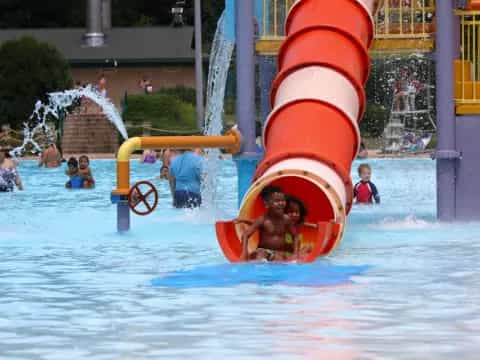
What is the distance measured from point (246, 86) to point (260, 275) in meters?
4.62

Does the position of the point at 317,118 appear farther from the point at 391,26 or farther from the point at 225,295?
the point at 225,295

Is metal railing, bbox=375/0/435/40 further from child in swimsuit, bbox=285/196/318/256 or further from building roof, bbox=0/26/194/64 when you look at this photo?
building roof, bbox=0/26/194/64

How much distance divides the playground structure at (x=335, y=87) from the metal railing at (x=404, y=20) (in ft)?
0.04

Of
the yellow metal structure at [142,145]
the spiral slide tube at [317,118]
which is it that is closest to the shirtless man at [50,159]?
the spiral slide tube at [317,118]

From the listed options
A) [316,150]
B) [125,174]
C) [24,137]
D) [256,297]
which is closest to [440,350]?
[256,297]

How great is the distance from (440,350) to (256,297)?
2.05 metres

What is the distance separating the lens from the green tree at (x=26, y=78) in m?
39.5

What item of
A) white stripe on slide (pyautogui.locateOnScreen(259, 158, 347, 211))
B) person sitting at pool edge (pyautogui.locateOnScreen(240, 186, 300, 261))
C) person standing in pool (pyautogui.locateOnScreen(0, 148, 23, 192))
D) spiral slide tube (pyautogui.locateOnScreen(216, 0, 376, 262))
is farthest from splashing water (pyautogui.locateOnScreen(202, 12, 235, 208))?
person standing in pool (pyautogui.locateOnScreen(0, 148, 23, 192))

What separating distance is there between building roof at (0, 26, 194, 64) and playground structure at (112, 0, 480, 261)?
36.2 metres

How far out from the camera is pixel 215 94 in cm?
1553

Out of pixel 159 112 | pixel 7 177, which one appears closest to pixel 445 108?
pixel 7 177

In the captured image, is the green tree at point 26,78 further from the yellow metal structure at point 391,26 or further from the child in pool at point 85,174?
the yellow metal structure at point 391,26

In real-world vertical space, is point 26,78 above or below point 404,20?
below

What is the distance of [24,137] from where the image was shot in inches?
1469
